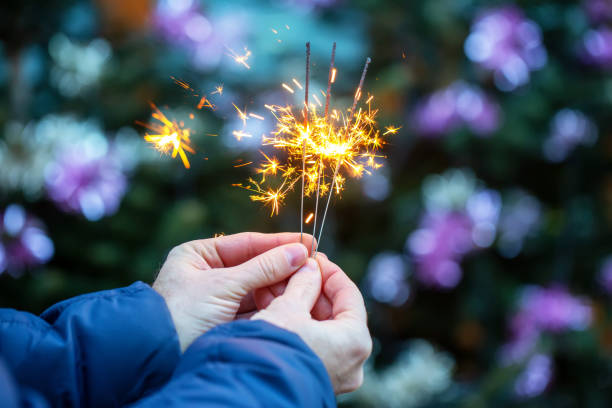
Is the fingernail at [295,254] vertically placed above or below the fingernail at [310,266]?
above

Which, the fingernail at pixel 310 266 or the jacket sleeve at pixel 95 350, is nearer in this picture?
the jacket sleeve at pixel 95 350

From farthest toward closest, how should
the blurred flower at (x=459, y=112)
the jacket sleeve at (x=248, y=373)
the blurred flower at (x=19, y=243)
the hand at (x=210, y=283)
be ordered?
the blurred flower at (x=459, y=112)
the blurred flower at (x=19, y=243)
the hand at (x=210, y=283)
the jacket sleeve at (x=248, y=373)

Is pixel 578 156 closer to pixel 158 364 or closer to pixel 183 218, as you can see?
pixel 183 218

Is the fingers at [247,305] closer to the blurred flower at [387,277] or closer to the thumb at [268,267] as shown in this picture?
the thumb at [268,267]

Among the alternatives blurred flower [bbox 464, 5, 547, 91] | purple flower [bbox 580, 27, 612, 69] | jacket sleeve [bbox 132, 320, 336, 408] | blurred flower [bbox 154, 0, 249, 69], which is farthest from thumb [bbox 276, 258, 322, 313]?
purple flower [bbox 580, 27, 612, 69]

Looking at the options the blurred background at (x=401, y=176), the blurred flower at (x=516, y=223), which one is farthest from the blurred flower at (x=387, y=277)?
the blurred flower at (x=516, y=223)

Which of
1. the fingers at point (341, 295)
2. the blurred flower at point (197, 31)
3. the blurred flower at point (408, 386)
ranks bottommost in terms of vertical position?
the blurred flower at point (408, 386)

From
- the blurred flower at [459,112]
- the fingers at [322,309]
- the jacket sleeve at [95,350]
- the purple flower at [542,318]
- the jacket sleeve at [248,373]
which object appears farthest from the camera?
the blurred flower at [459,112]

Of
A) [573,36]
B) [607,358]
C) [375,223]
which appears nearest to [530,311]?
[607,358]
